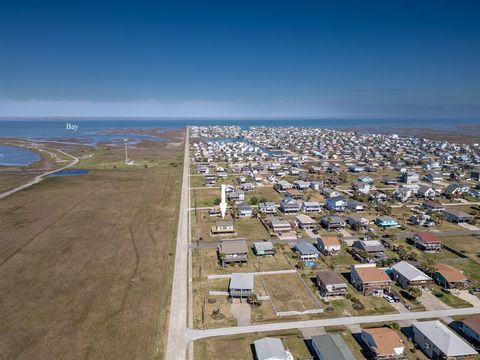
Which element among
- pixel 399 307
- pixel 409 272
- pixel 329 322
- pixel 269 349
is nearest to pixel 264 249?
pixel 329 322

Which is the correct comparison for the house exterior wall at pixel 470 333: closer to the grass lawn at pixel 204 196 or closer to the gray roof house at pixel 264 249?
the gray roof house at pixel 264 249

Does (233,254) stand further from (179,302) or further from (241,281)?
(179,302)

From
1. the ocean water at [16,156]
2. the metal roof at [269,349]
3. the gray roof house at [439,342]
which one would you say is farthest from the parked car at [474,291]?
the ocean water at [16,156]

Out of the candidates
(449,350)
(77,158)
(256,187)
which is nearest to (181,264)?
(449,350)

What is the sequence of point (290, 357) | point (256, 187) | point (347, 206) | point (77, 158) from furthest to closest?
point (77, 158)
point (256, 187)
point (347, 206)
point (290, 357)

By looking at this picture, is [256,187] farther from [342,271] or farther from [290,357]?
[290,357]

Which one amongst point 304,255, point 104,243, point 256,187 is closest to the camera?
point 304,255
